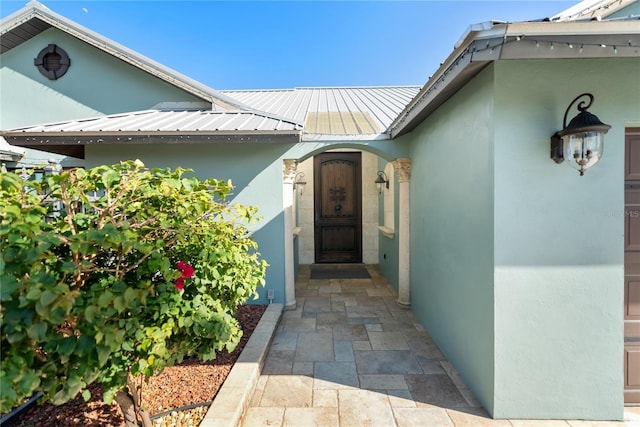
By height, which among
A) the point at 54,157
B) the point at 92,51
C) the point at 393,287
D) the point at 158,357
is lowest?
the point at 393,287

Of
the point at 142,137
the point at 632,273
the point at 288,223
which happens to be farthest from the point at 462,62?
the point at 142,137

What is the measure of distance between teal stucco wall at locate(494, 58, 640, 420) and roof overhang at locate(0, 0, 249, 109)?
4.55 metres

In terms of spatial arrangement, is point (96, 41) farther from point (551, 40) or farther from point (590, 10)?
point (590, 10)

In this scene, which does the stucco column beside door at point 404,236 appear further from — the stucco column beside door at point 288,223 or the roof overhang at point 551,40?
the roof overhang at point 551,40

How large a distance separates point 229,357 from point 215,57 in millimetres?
6587

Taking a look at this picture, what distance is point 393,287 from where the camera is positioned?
230 inches

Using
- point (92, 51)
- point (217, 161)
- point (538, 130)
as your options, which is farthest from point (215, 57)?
point (538, 130)

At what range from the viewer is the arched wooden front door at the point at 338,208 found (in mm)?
8078

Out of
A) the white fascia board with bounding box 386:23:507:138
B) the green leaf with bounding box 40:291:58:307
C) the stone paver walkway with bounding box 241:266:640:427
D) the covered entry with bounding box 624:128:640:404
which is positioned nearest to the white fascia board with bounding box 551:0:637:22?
the white fascia board with bounding box 386:23:507:138

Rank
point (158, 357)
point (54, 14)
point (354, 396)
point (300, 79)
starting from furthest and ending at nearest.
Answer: point (300, 79) < point (54, 14) < point (354, 396) < point (158, 357)

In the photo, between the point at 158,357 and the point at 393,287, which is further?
the point at 393,287

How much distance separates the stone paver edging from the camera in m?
2.05

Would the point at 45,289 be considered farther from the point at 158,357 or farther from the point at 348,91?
the point at 348,91

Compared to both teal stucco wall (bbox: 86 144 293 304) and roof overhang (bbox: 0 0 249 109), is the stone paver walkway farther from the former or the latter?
roof overhang (bbox: 0 0 249 109)
